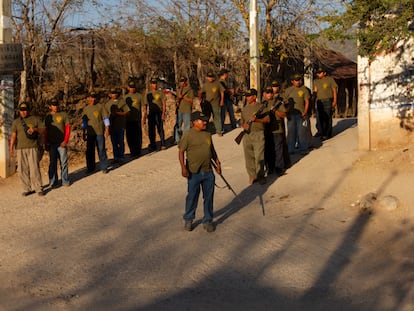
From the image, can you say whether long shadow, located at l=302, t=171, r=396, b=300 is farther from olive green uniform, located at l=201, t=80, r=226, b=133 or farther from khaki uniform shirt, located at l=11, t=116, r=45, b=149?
olive green uniform, located at l=201, t=80, r=226, b=133

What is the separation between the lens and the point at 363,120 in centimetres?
1151

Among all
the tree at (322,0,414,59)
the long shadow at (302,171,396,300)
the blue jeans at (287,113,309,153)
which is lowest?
the long shadow at (302,171,396,300)

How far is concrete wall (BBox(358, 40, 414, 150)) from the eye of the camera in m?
11.2

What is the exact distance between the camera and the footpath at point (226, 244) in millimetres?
6105

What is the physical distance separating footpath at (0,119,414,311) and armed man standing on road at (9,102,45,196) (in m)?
0.39

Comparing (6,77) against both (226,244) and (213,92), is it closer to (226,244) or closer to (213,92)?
(213,92)

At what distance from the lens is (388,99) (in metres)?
11.4

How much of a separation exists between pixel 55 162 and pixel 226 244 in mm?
4914

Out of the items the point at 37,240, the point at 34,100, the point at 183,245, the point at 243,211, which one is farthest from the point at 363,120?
the point at 34,100

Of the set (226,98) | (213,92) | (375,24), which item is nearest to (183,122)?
(213,92)

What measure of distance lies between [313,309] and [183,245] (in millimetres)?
2429

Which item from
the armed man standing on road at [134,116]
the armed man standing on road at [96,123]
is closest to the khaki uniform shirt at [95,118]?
the armed man standing on road at [96,123]

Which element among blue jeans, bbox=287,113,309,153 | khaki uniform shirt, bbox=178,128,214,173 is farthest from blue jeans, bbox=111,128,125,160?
khaki uniform shirt, bbox=178,128,214,173

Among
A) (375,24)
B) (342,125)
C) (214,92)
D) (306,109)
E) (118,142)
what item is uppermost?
(375,24)
